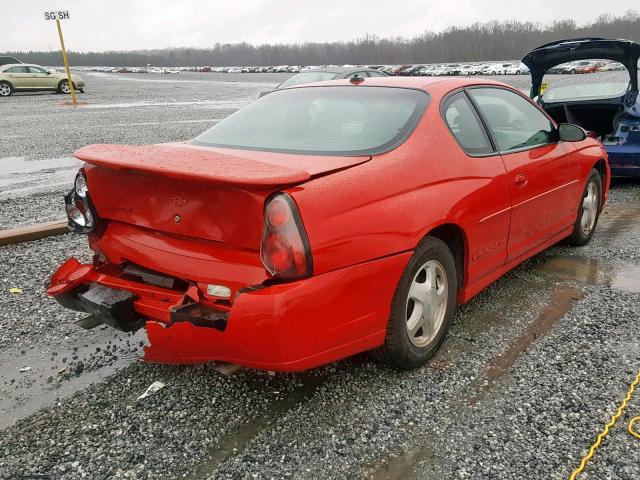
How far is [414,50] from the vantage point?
340ft

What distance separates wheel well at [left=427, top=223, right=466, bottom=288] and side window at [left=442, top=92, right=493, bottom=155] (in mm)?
489

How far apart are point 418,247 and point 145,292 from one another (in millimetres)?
1333

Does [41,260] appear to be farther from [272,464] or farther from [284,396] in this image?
[272,464]

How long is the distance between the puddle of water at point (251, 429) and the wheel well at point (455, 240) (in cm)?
96

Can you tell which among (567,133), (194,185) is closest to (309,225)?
(194,185)

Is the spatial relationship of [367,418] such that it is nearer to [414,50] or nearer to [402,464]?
[402,464]

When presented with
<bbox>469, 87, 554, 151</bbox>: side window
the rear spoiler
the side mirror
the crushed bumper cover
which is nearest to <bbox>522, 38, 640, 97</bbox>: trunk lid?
the side mirror

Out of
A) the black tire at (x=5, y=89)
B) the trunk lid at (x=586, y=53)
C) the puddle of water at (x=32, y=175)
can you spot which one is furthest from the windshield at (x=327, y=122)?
the black tire at (x=5, y=89)

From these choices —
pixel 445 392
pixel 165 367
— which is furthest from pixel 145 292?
pixel 445 392

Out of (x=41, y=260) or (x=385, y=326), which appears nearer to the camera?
(x=385, y=326)

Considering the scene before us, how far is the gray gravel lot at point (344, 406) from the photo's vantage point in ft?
7.04

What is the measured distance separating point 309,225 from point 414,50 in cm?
10962

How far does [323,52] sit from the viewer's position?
12462 cm

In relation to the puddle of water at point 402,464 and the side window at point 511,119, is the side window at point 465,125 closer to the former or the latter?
the side window at point 511,119
